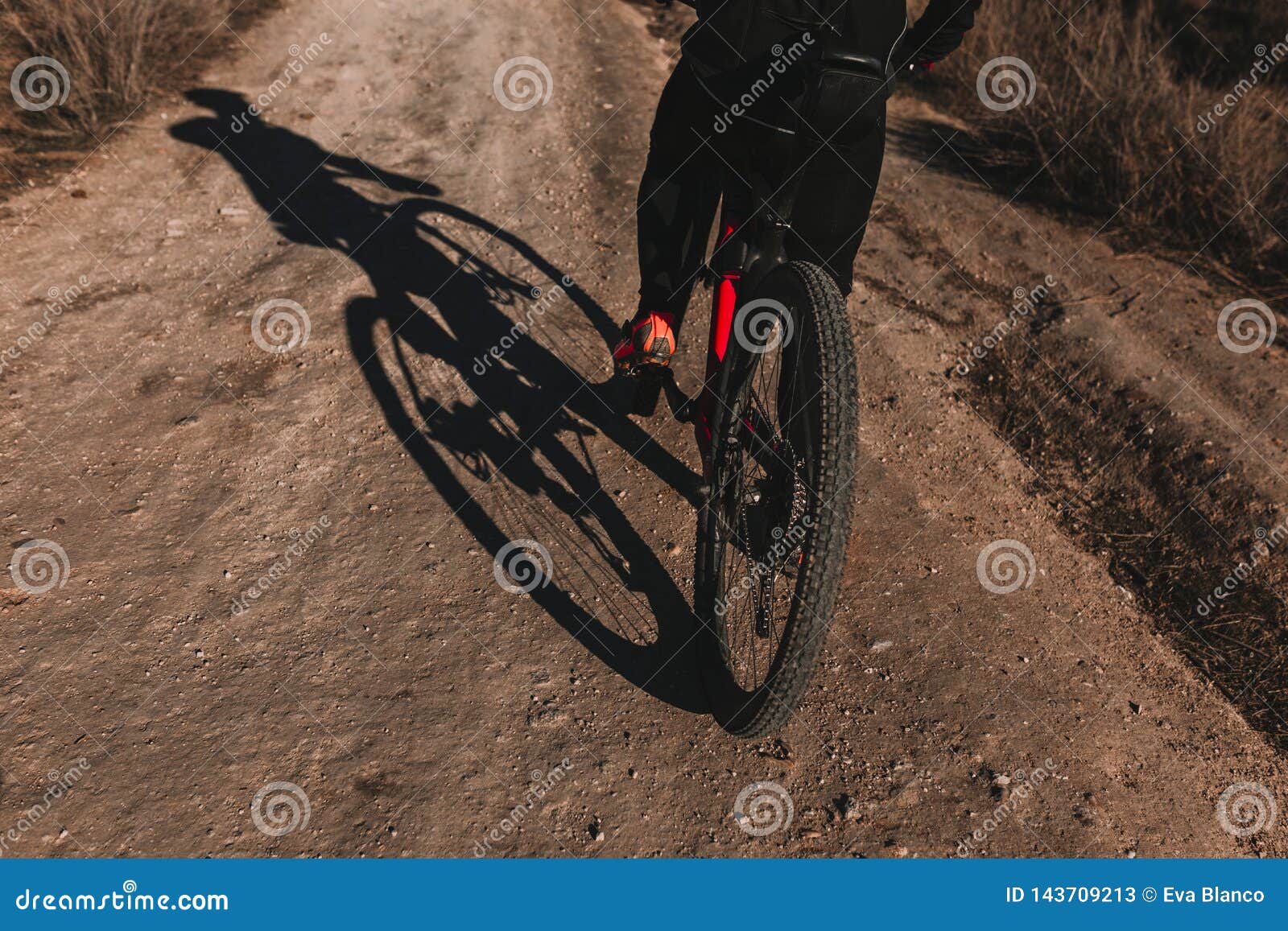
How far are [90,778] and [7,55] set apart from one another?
238 inches

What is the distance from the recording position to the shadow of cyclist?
387cm

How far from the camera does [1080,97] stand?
270 inches

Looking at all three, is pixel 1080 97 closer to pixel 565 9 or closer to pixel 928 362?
pixel 928 362

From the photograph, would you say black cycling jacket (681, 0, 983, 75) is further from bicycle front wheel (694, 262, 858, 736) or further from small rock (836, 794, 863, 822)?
small rock (836, 794, 863, 822)

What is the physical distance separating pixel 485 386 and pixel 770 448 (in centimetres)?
208

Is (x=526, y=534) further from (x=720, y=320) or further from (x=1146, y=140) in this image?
(x=1146, y=140)

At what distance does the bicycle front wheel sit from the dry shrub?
544 centimetres

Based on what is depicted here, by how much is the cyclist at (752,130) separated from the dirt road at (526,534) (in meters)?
0.98

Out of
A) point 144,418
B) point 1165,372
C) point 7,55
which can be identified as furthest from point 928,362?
point 7,55

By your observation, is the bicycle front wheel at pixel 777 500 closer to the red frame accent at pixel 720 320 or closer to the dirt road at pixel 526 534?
the red frame accent at pixel 720 320

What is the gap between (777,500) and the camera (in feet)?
10.4

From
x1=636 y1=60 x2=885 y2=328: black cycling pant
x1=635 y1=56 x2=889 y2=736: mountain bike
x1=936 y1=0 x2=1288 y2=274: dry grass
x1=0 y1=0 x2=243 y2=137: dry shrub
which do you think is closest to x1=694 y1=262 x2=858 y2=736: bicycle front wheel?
x1=635 y1=56 x2=889 y2=736: mountain bike

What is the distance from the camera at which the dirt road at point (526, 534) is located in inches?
126

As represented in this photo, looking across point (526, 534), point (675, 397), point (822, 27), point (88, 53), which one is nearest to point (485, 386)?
point (526, 534)
